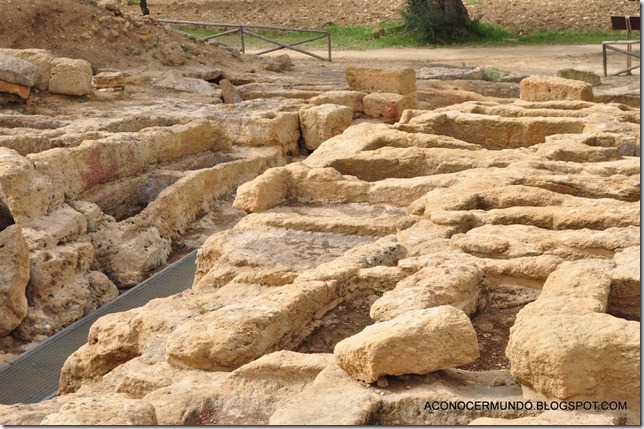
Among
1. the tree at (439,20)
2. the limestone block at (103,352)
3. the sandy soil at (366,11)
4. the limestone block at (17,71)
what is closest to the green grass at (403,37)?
the tree at (439,20)

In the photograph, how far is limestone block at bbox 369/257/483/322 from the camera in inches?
203

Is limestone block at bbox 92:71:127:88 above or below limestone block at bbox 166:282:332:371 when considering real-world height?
above

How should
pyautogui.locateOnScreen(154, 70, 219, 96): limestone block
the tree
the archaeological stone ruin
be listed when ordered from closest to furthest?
the archaeological stone ruin < pyautogui.locateOnScreen(154, 70, 219, 96): limestone block < the tree

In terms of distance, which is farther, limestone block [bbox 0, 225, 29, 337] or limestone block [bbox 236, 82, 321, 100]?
limestone block [bbox 236, 82, 321, 100]

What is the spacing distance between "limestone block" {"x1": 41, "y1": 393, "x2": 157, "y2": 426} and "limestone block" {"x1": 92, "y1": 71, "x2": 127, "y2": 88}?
11.2m

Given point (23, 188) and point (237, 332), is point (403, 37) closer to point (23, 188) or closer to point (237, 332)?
point (23, 188)

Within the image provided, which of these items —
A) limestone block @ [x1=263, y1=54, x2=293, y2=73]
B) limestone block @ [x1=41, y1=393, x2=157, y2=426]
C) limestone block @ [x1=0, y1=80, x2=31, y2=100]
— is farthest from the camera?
limestone block @ [x1=263, y1=54, x2=293, y2=73]

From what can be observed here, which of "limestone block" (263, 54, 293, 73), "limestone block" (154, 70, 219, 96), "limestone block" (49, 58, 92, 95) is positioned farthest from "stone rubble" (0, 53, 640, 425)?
"limestone block" (263, 54, 293, 73)

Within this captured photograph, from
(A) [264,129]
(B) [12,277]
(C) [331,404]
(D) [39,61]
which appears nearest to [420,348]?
(C) [331,404]

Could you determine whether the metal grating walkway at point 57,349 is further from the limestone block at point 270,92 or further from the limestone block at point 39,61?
the limestone block at point 39,61

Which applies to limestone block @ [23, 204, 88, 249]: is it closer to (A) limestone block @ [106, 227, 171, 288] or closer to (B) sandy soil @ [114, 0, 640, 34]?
(A) limestone block @ [106, 227, 171, 288]

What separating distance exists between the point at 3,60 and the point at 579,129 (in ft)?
26.5

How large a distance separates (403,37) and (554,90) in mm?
11535

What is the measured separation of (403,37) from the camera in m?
22.9
